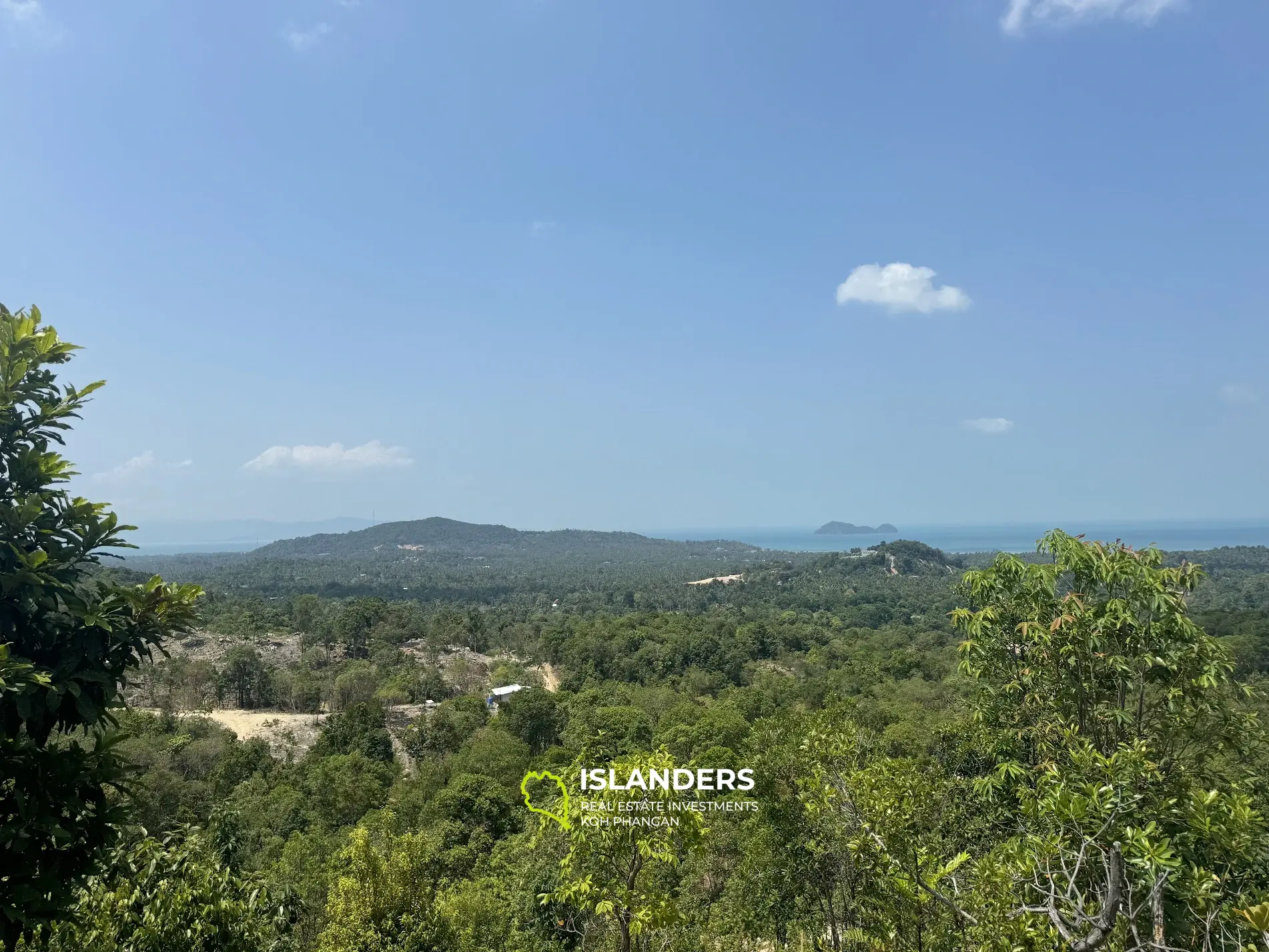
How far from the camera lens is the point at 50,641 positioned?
356 centimetres

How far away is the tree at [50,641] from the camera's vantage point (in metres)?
3.22

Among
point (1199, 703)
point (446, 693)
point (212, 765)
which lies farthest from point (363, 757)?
point (1199, 703)

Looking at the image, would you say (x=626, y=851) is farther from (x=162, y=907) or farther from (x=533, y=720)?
(x=533, y=720)

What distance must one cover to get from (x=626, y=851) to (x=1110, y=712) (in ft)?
12.1

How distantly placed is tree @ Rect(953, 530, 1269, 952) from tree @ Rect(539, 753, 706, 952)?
2284mm

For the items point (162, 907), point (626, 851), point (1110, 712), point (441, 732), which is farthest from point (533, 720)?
point (1110, 712)

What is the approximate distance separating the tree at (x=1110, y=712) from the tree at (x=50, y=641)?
16.9 ft

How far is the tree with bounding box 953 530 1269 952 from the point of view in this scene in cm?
391

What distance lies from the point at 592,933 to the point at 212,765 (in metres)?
26.6

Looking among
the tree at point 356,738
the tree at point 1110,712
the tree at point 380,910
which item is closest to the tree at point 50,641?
the tree at point 1110,712

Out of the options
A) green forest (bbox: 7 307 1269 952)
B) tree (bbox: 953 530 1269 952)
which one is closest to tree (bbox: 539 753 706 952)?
green forest (bbox: 7 307 1269 952)

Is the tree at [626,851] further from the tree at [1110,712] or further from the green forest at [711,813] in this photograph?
the tree at [1110,712]

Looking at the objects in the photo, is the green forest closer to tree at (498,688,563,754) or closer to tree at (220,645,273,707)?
tree at (498,688,563,754)

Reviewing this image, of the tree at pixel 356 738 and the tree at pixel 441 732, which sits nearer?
the tree at pixel 356 738
